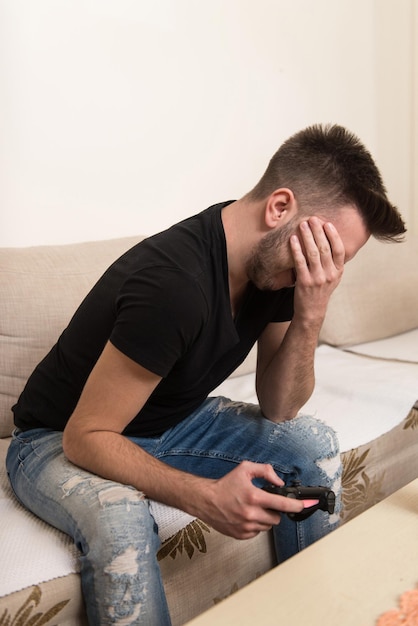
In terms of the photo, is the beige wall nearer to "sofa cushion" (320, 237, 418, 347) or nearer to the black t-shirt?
"sofa cushion" (320, 237, 418, 347)

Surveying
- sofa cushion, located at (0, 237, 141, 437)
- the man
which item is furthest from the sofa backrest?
the man

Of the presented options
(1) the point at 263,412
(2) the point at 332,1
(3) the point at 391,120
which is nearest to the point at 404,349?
(1) the point at 263,412

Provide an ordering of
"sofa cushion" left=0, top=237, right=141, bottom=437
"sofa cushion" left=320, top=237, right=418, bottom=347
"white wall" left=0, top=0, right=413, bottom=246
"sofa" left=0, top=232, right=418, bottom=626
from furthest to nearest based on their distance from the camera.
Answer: "sofa cushion" left=320, top=237, right=418, bottom=347, "white wall" left=0, top=0, right=413, bottom=246, "sofa cushion" left=0, top=237, right=141, bottom=437, "sofa" left=0, top=232, right=418, bottom=626

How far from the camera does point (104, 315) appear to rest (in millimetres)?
1170

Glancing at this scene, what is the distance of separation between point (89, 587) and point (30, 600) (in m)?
0.09

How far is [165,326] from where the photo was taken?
104 cm

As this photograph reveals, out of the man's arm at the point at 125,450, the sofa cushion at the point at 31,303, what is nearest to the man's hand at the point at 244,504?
the man's arm at the point at 125,450

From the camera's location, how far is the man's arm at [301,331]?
1.18 metres

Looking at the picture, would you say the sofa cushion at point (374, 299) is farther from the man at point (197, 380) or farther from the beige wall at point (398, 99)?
the man at point (197, 380)

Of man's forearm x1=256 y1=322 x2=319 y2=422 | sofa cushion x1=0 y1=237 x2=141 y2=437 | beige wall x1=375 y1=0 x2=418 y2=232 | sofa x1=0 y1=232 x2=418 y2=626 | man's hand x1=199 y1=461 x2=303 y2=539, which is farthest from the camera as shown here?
beige wall x1=375 y1=0 x2=418 y2=232

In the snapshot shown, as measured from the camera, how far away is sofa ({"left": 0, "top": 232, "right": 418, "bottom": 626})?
1.07 metres

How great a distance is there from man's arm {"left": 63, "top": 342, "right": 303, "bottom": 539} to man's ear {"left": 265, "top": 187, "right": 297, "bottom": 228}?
1.12 feet

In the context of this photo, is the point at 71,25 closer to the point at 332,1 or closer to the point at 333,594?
the point at 332,1

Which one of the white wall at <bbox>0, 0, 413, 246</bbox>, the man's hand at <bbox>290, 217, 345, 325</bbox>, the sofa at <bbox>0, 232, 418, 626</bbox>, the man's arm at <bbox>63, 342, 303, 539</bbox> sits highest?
the white wall at <bbox>0, 0, 413, 246</bbox>
